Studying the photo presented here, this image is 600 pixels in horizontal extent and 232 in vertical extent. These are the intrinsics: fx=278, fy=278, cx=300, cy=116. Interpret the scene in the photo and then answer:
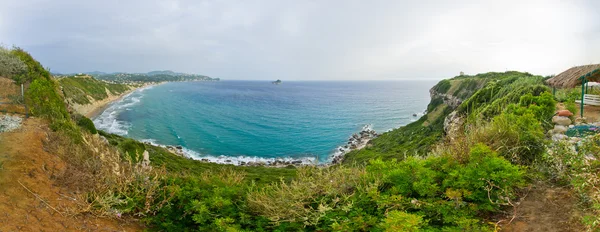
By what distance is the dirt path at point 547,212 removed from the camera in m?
4.36

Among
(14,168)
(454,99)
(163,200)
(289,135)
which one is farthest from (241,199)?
(454,99)

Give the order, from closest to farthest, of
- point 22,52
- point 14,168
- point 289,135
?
point 14,168, point 22,52, point 289,135

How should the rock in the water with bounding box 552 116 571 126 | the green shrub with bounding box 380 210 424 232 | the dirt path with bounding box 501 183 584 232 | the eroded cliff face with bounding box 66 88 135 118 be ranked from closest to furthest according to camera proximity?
the green shrub with bounding box 380 210 424 232
the dirt path with bounding box 501 183 584 232
the rock in the water with bounding box 552 116 571 126
the eroded cliff face with bounding box 66 88 135 118

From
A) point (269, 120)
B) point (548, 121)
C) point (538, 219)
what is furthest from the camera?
point (269, 120)

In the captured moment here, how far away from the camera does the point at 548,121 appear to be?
9461mm

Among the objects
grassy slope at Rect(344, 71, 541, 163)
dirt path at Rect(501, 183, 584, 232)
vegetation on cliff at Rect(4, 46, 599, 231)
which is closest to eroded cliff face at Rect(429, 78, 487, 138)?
grassy slope at Rect(344, 71, 541, 163)

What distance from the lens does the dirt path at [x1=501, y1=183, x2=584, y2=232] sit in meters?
4.36

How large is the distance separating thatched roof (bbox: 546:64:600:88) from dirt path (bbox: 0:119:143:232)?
16.0 meters

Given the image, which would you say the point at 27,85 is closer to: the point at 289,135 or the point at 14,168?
the point at 14,168

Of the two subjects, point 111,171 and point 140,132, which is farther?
point 140,132

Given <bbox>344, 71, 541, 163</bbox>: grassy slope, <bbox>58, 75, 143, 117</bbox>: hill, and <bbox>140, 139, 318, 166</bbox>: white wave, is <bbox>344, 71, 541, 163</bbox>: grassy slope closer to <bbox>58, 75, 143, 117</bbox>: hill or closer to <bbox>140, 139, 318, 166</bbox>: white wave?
<bbox>140, 139, 318, 166</bbox>: white wave

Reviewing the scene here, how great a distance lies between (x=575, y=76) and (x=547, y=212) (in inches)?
417

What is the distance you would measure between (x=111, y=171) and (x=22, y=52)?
1291cm

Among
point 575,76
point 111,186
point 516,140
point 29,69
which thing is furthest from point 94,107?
point 575,76
